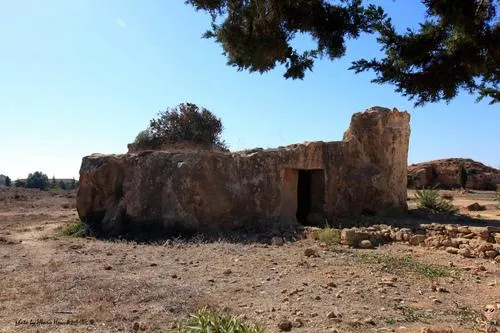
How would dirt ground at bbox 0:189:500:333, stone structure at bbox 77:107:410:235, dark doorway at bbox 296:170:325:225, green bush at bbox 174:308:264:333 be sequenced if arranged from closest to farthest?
green bush at bbox 174:308:264:333 → dirt ground at bbox 0:189:500:333 → stone structure at bbox 77:107:410:235 → dark doorway at bbox 296:170:325:225

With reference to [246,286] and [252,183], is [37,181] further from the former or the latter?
[246,286]

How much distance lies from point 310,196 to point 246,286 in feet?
24.3

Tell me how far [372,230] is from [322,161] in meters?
2.88

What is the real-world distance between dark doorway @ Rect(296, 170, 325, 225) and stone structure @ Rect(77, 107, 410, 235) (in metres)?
0.03

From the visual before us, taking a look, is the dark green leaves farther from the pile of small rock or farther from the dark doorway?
the dark doorway

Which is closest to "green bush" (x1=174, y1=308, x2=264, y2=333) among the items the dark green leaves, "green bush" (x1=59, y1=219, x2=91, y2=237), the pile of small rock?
the dark green leaves

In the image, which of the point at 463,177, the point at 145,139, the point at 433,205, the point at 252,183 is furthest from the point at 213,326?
the point at 463,177

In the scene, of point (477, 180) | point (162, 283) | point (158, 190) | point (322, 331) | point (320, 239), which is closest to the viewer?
point (322, 331)

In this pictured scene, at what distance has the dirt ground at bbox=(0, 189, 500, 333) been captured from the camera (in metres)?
5.40

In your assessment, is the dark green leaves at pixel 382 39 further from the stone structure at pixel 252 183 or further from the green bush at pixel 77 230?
the green bush at pixel 77 230

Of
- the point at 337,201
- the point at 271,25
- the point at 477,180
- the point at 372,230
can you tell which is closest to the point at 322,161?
the point at 337,201

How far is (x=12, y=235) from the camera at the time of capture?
1383 centimetres

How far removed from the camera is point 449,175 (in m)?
34.4

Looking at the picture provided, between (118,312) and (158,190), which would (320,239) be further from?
(118,312)
